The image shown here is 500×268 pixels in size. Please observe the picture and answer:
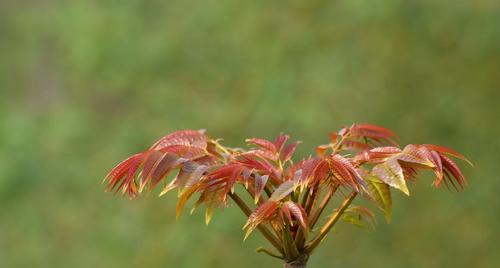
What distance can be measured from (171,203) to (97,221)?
61 cm

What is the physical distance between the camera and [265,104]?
4375 mm

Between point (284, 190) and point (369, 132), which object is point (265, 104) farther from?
point (284, 190)

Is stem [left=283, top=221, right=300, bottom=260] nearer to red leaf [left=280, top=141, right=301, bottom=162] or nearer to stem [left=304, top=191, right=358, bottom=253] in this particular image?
stem [left=304, top=191, right=358, bottom=253]

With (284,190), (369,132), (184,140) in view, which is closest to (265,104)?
(369,132)

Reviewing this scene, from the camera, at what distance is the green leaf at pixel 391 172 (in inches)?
43.3

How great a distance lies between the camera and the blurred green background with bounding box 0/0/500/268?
4254mm

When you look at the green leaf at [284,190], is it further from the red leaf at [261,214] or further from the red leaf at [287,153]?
the red leaf at [287,153]

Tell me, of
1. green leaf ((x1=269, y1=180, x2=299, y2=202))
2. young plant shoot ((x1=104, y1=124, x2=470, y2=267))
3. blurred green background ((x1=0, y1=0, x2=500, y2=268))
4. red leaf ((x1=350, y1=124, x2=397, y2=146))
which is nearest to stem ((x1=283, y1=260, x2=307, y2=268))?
young plant shoot ((x1=104, y1=124, x2=470, y2=267))

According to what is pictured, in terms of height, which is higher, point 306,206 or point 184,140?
point 184,140

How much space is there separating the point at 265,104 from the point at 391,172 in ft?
10.7

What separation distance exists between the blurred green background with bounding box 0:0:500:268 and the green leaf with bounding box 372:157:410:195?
2.83m

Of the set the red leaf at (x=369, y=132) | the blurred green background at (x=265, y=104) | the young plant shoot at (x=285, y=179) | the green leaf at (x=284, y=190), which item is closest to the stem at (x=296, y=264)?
the young plant shoot at (x=285, y=179)

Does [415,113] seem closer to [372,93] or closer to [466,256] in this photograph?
[372,93]

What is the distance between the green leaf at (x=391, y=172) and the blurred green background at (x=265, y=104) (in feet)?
9.30
